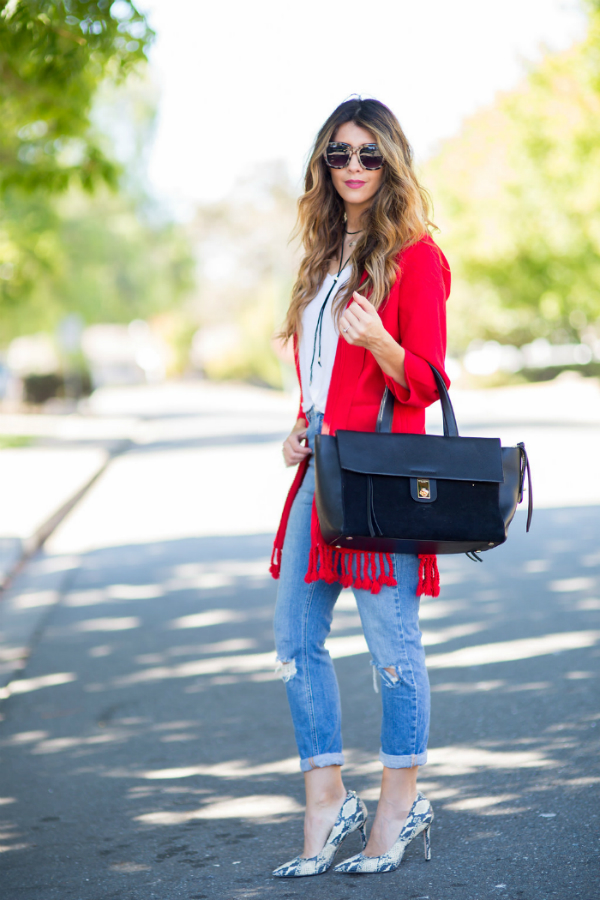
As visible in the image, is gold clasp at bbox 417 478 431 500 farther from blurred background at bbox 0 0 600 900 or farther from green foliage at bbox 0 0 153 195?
green foliage at bbox 0 0 153 195

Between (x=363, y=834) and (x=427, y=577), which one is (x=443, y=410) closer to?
(x=427, y=577)

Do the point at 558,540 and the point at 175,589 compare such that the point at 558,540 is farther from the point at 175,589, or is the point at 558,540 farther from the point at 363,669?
the point at 363,669

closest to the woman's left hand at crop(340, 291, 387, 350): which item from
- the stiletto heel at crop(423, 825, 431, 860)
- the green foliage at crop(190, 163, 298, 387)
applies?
the stiletto heel at crop(423, 825, 431, 860)

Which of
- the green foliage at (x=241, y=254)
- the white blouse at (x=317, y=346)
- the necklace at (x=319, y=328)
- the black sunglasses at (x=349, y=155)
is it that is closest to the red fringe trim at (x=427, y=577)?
the white blouse at (x=317, y=346)

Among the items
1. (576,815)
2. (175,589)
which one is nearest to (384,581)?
(576,815)

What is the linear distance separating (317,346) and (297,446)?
0.29 m

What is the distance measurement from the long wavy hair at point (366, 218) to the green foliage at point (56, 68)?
3.42 meters

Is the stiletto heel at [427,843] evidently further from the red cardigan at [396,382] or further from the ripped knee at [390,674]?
the red cardigan at [396,382]

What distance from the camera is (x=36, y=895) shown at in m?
3.12

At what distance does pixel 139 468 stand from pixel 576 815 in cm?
1465

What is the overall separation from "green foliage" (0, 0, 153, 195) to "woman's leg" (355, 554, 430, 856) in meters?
4.33

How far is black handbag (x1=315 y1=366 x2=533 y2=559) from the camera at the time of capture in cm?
280

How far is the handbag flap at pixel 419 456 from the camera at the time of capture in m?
2.81

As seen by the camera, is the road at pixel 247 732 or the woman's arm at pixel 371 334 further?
the road at pixel 247 732
